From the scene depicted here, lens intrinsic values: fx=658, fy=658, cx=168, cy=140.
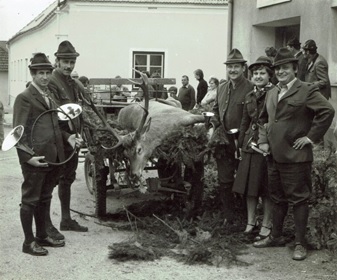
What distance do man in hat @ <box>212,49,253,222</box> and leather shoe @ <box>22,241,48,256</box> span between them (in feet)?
7.36

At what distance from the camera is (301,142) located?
660 centimetres

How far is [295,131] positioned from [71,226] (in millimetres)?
2948

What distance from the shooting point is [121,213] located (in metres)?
8.69

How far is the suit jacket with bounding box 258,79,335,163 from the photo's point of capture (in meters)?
6.57

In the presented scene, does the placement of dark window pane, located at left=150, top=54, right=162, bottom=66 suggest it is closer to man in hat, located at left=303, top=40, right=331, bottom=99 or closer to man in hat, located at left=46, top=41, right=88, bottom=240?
man in hat, located at left=303, top=40, right=331, bottom=99

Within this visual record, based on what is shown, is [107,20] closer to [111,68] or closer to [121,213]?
[111,68]

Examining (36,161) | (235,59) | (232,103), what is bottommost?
(36,161)

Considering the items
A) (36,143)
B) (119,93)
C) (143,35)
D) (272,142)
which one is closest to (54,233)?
(36,143)

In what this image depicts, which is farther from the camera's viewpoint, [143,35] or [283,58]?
[143,35]

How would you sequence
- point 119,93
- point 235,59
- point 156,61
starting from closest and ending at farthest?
point 235,59, point 119,93, point 156,61

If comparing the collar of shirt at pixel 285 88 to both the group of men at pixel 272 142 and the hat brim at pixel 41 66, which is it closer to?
the group of men at pixel 272 142

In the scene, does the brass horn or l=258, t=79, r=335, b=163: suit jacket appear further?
l=258, t=79, r=335, b=163: suit jacket

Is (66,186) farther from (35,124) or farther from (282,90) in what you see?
(282,90)

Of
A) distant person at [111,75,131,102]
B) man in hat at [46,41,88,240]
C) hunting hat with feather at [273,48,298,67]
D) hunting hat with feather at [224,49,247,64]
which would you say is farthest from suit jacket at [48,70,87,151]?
distant person at [111,75,131,102]
